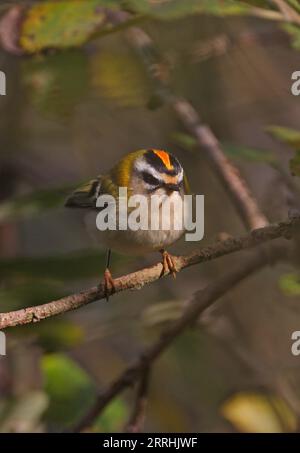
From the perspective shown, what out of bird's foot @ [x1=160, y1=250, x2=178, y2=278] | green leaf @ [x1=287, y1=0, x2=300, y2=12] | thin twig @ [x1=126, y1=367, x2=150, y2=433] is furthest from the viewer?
thin twig @ [x1=126, y1=367, x2=150, y2=433]

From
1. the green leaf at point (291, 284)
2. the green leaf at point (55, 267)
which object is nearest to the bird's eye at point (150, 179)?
the green leaf at point (55, 267)

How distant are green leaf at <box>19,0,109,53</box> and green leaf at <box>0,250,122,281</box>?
51 cm

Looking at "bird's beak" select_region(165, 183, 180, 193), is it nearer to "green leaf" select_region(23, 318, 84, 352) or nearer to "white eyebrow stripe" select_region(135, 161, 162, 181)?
"white eyebrow stripe" select_region(135, 161, 162, 181)

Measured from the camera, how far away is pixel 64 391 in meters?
1.97

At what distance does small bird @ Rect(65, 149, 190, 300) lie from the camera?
175cm

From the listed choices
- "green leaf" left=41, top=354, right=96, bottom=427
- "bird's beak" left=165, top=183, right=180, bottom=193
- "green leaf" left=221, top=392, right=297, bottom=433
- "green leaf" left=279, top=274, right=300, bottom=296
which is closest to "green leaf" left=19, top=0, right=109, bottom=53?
"bird's beak" left=165, top=183, right=180, bottom=193

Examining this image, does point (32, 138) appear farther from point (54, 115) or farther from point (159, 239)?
point (159, 239)

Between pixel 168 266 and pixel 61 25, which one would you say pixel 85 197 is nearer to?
pixel 61 25

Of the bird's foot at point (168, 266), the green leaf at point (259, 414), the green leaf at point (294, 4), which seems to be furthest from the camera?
the green leaf at point (259, 414)

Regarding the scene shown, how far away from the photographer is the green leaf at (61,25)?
1.68m

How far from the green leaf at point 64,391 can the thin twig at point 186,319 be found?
0.26 m

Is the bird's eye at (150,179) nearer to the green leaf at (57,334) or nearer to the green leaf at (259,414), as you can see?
the green leaf at (57,334)

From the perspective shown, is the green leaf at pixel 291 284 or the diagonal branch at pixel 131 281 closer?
the diagonal branch at pixel 131 281

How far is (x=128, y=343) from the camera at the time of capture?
3.24m
